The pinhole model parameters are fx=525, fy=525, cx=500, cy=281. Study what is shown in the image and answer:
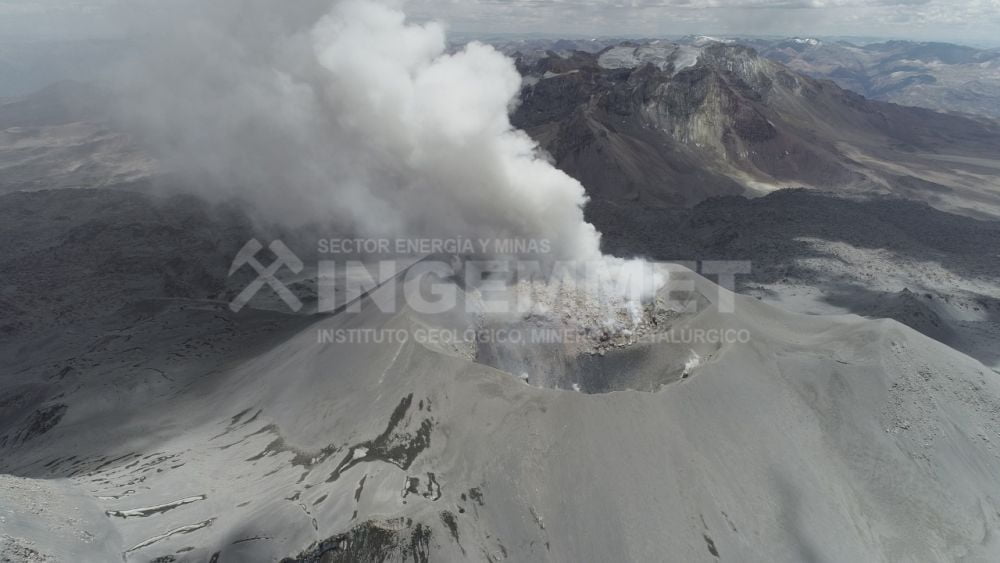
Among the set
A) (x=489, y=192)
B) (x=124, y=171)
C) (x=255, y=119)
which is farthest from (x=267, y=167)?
(x=124, y=171)

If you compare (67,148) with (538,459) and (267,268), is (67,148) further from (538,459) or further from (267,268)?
(538,459)

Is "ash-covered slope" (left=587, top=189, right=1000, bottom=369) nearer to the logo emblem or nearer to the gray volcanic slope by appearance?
the gray volcanic slope

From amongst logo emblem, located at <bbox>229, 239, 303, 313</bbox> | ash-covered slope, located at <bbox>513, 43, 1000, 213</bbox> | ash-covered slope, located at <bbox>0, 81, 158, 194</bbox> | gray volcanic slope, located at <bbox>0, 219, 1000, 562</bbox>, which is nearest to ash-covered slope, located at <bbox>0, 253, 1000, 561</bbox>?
gray volcanic slope, located at <bbox>0, 219, 1000, 562</bbox>

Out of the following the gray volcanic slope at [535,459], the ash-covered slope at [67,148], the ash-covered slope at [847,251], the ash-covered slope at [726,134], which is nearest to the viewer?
the gray volcanic slope at [535,459]

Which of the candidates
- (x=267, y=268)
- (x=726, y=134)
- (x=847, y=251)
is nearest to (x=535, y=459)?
(x=267, y=268)

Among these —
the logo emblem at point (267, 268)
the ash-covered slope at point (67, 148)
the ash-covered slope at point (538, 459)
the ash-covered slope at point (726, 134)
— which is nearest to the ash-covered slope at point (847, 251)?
the ash-covered slope at point (726, 134)

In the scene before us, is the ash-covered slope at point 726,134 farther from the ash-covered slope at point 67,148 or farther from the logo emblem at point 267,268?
the ash-covered slope at point 67,148
